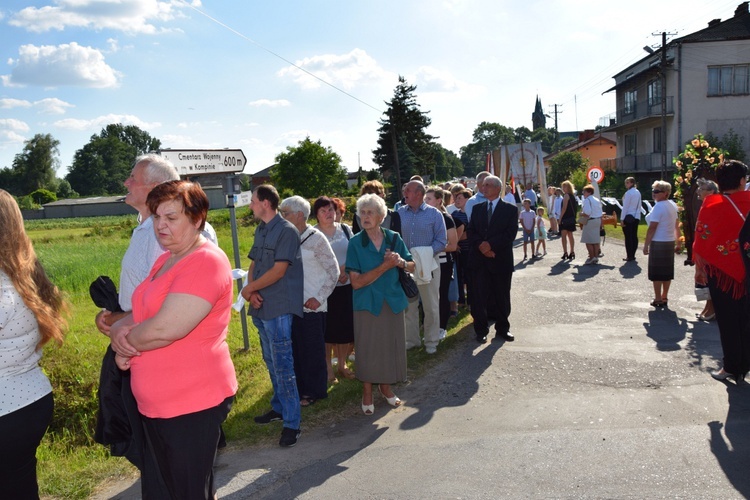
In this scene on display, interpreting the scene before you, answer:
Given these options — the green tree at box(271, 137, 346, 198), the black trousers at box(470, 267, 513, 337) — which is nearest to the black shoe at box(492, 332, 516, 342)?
the black trousers at box(470, 267, 513, 337)

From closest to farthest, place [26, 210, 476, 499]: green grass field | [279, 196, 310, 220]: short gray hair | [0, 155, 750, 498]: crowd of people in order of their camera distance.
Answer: [0, 155, 750, 498]: crowd of people
[26, 210, 476, 499]: green grass field
[279, 196, 310, 220]: short gray hair

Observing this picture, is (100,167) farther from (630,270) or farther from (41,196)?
(630,270)

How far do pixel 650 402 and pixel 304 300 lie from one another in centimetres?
327

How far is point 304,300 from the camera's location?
575 cm

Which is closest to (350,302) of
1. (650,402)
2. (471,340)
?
(471,340)

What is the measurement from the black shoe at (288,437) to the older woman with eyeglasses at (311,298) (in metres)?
0.85

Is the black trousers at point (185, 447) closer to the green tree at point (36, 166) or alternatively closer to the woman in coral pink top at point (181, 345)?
the woman in coral pink top at point (181, 345)

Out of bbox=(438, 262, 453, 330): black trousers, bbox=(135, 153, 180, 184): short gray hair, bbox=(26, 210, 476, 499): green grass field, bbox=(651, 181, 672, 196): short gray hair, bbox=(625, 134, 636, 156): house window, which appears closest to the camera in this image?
bbox=(135, 153, 180, 184): short gray hair

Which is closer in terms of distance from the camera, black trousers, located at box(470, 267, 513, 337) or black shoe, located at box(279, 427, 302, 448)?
black shoe, located at box(279, 427, 302, 448)

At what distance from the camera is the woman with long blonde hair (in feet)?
9.79

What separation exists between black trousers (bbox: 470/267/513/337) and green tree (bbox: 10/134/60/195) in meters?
114

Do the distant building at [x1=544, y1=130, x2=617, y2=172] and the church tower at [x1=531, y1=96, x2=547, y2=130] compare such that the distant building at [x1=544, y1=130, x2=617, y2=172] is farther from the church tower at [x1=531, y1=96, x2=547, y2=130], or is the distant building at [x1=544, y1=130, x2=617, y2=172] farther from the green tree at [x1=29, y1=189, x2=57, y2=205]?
the church tower at [x1=531, y1=96, x2=547, y2=130]

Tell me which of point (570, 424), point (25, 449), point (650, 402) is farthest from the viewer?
point (650, 402)

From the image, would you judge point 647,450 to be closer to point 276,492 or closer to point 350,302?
point 276,492
